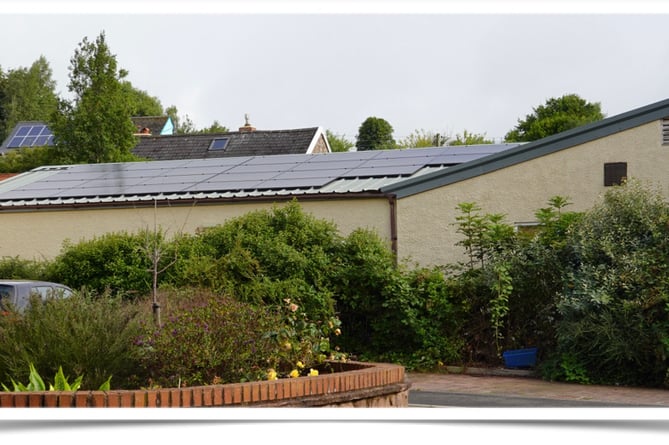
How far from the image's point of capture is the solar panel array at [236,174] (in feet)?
73.2

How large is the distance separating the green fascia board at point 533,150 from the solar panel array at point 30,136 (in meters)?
46.0

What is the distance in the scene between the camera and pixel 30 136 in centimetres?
6525

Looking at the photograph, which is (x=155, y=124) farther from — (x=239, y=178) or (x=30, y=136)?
(x=239, y=178)

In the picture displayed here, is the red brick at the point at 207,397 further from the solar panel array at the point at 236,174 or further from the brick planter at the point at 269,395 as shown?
the solar panel array at the point at 236,174

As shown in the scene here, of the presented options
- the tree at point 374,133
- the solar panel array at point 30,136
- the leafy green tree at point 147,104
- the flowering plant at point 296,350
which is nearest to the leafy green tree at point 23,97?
the leafy green tree at point 147,104

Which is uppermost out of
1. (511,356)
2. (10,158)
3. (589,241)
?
(10,158)

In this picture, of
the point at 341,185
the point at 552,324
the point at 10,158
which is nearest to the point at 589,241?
the point at 552,324

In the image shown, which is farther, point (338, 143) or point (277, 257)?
point (338, 143)

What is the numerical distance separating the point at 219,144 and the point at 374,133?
70.6ft

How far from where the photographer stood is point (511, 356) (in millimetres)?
16141

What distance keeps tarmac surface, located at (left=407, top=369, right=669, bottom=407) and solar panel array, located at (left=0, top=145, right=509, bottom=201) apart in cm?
662

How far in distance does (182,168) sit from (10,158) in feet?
87.3

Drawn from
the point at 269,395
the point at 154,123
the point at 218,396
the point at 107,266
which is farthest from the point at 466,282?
the point at 154,123

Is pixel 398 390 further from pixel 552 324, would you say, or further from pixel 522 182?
pixel 522 182
